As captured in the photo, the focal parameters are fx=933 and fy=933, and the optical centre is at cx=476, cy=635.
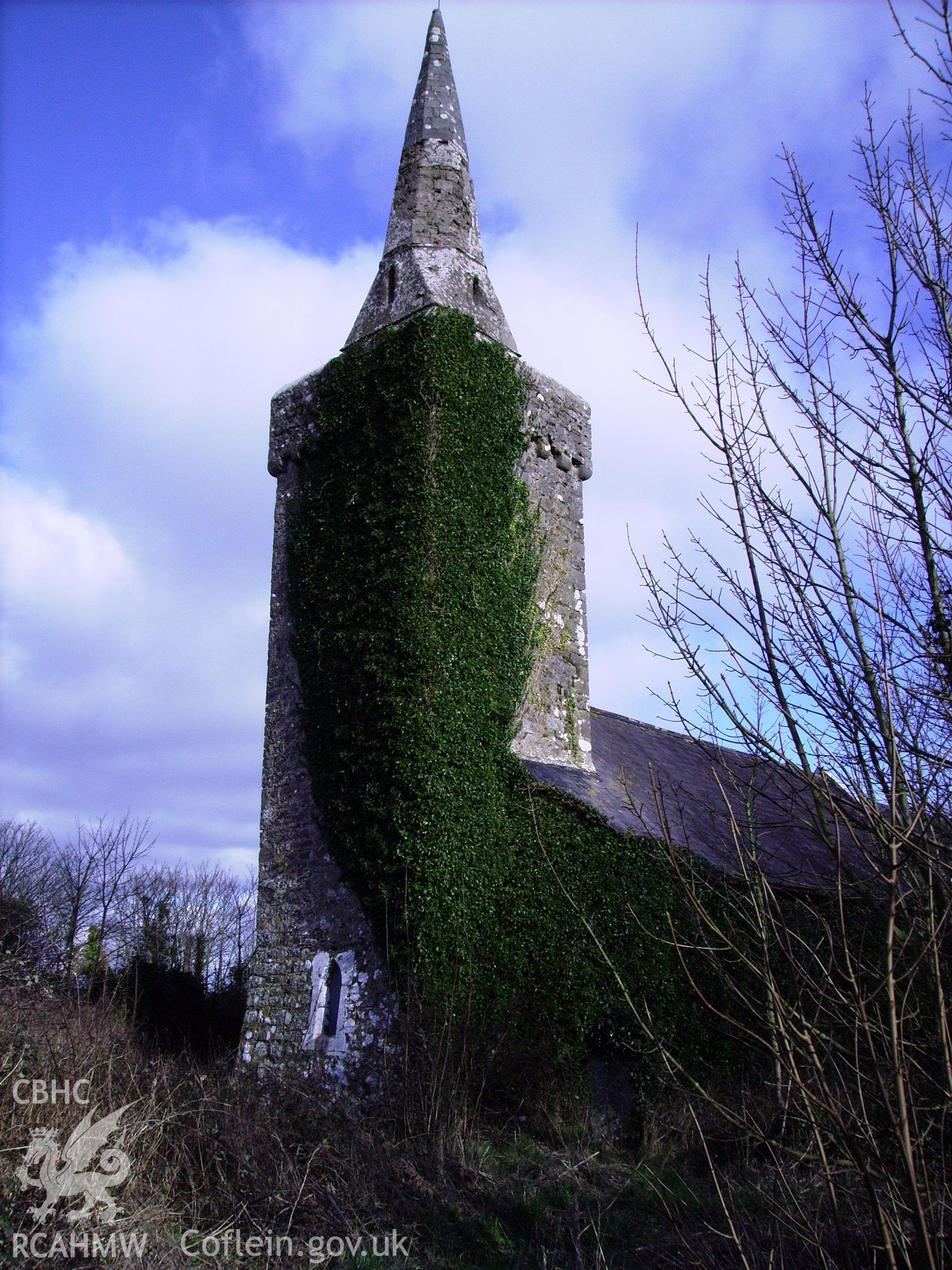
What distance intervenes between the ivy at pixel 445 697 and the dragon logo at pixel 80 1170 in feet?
11.3

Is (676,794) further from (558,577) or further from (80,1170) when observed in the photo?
(80,1170)

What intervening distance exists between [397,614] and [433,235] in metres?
5.78

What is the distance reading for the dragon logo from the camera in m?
5.12

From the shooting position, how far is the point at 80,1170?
5363 mm

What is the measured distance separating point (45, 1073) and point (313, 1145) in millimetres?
1861

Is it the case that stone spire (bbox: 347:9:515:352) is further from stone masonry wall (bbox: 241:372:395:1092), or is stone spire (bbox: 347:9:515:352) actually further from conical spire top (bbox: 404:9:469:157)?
stone masonry wall (bbox: 241:372:395:1092)

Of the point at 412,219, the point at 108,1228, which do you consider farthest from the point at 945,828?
the point at 412,219

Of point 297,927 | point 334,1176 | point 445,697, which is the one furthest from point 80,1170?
point 445,697

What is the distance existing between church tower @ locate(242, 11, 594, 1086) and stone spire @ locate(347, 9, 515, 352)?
0.04m

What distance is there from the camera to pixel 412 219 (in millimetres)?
12664

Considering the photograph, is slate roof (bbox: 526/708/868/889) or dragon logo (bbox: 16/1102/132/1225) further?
slate roof (bbox: 526/708/868/889)

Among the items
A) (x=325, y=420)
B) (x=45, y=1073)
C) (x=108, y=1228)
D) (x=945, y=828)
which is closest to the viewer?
(x=945, y=828)

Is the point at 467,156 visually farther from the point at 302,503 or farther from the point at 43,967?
the point at 43,967

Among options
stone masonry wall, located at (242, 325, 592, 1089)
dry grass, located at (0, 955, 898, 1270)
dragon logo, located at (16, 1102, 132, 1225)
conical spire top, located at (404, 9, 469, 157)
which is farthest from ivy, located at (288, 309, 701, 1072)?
conical spire top, located at (404, 9, 469, 157)
